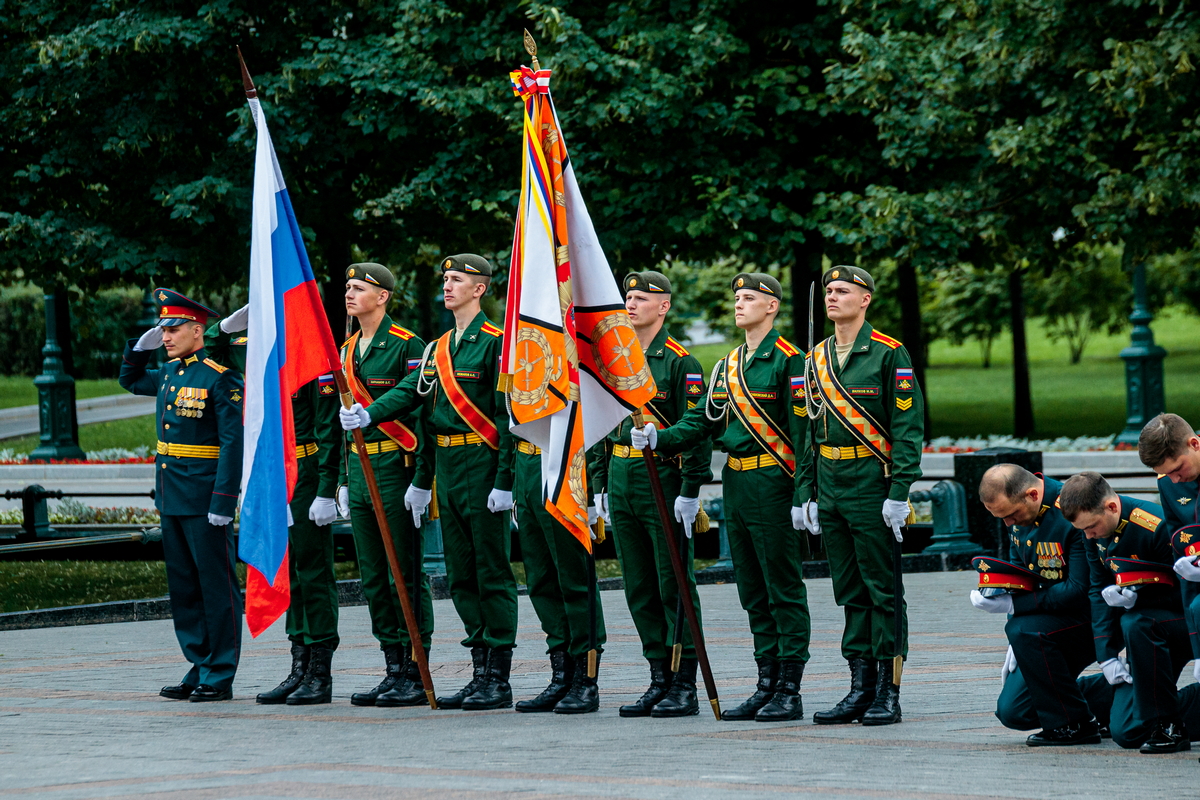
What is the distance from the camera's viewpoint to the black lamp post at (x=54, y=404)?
22.4 m

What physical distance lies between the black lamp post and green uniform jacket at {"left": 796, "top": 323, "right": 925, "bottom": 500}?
17388 mm

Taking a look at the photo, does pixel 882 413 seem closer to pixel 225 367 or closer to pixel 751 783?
pixel 751 783

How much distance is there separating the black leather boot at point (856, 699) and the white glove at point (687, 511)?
40.5 inches

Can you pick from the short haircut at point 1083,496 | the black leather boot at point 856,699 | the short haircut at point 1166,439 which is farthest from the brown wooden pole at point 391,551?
the short haircut at point 1166,439

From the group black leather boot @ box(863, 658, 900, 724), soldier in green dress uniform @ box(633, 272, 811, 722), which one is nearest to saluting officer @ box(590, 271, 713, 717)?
soldier in green dress uniform @ box(633, 272, 811, 722)

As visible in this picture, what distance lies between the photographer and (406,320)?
38.9 metres

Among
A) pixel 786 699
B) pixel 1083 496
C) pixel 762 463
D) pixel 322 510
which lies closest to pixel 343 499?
pixel 322 510

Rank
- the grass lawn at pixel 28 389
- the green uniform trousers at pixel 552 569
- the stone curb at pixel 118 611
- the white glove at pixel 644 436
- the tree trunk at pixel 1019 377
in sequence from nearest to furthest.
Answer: the white glove at pixel 644 436 → the green uniform trousers at pixel 552 569 → the stone curb at pixel 118 611 → the tree trunk at pixel 1019 377 → the grass lawn at pixel 28 389

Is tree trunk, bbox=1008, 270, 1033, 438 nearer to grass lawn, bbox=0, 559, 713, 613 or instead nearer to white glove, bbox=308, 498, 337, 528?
grass lawn, bbox=0, 559, 713, 613

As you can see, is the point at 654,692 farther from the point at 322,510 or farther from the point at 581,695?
the point at 322,510

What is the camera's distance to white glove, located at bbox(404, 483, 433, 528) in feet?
25.8

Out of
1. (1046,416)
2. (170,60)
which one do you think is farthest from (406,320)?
(170,60)

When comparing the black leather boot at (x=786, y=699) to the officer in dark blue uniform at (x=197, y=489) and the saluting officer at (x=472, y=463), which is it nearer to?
the saluting officer at (x=472, y=463)

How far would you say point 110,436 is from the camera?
90.7 feet
